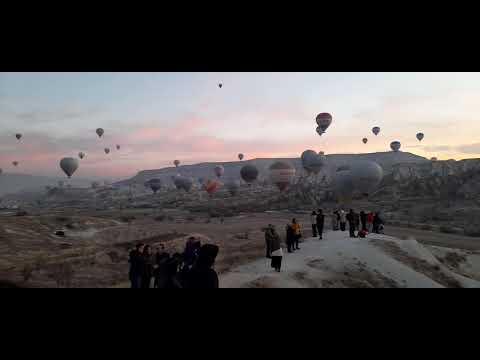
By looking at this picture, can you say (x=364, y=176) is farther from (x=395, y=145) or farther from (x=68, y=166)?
(x=395, y=145)

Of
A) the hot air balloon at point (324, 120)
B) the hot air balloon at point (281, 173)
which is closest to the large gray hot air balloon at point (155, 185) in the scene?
the hot air balloon at point (281, 173)

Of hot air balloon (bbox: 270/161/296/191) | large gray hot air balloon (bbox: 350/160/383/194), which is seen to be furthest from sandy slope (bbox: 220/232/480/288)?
hot air balloon (bbox: 270/161/296/191)

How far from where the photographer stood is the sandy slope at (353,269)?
36.2 ft

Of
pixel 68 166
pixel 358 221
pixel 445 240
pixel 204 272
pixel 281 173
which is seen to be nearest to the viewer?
pixel 204 272

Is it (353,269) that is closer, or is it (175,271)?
(175,271)

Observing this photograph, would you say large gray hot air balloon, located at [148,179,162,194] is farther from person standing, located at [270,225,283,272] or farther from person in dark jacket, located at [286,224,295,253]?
person standing, located at [270,225,283,272]

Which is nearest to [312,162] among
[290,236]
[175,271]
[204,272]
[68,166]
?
[290,236]

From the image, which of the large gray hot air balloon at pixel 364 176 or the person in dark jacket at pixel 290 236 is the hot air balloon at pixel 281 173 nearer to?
the large gray hot air balloon at pixel 364 176

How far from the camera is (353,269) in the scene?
12414 mm

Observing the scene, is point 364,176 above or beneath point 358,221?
above
